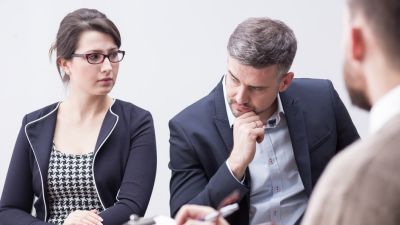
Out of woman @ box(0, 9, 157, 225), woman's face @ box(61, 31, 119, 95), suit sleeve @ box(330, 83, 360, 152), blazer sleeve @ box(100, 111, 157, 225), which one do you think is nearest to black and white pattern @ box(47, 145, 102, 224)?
woman @ box(0, 9, 157, 225)

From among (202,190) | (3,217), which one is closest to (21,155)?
(3,217)

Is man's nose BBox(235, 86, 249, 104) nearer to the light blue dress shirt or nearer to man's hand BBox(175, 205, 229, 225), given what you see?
the light blue dress shirt

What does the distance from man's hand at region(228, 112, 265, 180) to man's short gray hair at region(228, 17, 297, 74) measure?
0.60 feet

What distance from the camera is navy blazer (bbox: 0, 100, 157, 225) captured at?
2162 millimetres

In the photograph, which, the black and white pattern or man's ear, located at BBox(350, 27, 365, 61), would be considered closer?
man's ear, located at BBox(350, 27, 365, 61)

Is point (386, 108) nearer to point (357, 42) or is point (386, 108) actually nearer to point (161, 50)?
point (357, 42)

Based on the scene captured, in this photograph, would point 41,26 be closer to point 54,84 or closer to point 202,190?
point 54,84

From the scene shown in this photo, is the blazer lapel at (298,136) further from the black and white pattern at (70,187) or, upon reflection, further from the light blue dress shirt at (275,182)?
the black and white pattern at (70,187)

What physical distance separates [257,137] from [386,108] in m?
1.00

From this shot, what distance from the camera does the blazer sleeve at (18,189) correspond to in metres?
2.18

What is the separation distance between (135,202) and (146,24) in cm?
111

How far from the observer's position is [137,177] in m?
2.17

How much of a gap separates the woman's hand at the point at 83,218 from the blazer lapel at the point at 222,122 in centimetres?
47

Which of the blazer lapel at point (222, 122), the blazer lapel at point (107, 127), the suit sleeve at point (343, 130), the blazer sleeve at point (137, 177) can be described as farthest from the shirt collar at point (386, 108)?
the blazer lapel at point (107, 127)
